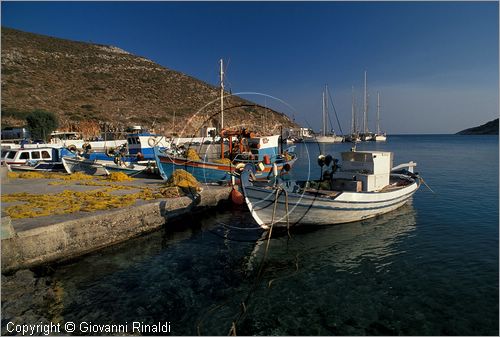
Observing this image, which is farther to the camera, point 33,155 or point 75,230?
point 33,155

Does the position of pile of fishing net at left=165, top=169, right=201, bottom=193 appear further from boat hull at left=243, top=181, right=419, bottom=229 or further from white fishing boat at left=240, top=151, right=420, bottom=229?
boat hull at left=243, top=181, right=419, bottom=229

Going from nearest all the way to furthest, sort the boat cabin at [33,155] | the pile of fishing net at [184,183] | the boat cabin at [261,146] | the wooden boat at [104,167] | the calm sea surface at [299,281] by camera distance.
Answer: the calm sea surface at [299,281] → the pile of fishing net at [184,183] → the wooden boat at [104,167] → the boat cabin at [33,155] → the boat cabin at [261,146]

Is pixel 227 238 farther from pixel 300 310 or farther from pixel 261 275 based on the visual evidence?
pixel 300 310

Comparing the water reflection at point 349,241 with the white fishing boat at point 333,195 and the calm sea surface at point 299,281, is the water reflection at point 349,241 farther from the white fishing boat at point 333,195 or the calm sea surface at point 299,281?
the white fishing boat at point 333,195

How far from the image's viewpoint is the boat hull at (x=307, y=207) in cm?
1480

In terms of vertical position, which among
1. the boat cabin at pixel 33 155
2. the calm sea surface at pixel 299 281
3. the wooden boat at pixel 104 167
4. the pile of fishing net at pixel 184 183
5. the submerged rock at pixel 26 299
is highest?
the boat cabin at pixel 33 155

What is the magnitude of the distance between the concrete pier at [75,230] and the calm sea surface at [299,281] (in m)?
0.61

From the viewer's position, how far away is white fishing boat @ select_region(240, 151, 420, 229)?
14891mm

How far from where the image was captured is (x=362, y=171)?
60.1ft

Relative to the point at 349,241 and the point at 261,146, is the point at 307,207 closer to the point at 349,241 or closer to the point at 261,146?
the point at 349,241

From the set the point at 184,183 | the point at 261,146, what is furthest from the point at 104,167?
the point at 261,146

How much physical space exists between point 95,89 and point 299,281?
89428 millimetres

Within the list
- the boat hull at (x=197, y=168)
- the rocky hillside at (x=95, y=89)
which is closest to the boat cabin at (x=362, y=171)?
the boat hull at (x=197, y=168)

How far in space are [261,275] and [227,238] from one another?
4.15 metres
